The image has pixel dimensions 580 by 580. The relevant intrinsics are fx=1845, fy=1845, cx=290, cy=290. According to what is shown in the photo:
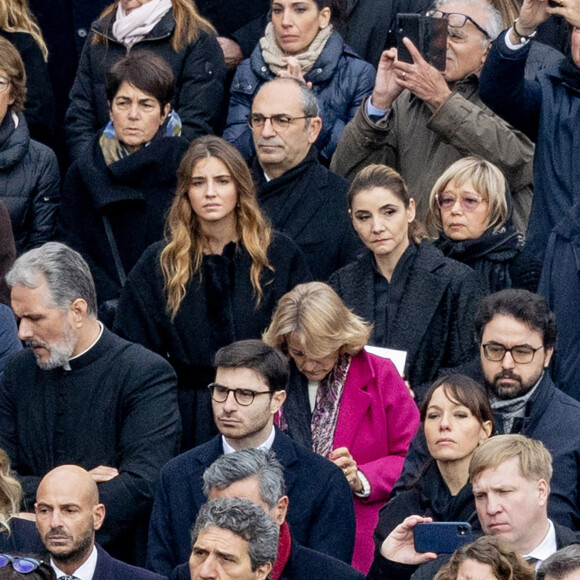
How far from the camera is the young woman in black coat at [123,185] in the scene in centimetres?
920

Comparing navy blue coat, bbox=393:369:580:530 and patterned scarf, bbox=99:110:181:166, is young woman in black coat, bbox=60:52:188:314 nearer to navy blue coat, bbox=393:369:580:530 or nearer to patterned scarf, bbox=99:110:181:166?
patterned scarf, bbox=99:110:181:166

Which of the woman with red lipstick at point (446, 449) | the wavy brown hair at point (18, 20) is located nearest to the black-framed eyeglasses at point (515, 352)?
the woman with red lipstick at point (446, 449)

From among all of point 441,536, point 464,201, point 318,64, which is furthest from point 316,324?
point 318,64

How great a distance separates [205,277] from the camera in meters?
8.50

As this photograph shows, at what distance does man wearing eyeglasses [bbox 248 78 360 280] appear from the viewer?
9.12m

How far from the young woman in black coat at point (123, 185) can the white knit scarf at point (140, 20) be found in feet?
2.77

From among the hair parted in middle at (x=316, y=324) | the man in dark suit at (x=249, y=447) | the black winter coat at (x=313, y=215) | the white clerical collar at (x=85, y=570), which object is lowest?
the white clerical collar at (x=85, y=570)

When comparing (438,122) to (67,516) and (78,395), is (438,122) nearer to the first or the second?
(78,395)

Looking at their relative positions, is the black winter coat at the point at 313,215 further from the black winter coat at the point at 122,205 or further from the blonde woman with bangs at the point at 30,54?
the blonde woman with bangs at the point at 30,54

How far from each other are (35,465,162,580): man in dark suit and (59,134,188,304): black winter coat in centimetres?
200

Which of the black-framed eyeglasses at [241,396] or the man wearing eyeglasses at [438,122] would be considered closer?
the black-framed eyeglasses at [241,396]

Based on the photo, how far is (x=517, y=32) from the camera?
8016 mm

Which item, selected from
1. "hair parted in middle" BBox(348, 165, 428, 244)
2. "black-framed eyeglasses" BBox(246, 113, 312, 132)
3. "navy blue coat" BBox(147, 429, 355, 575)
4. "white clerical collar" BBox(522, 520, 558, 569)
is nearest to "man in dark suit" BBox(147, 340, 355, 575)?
"navy blue coat" BBox(147, 429, 355, 575)

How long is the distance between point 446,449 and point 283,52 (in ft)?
11.2
